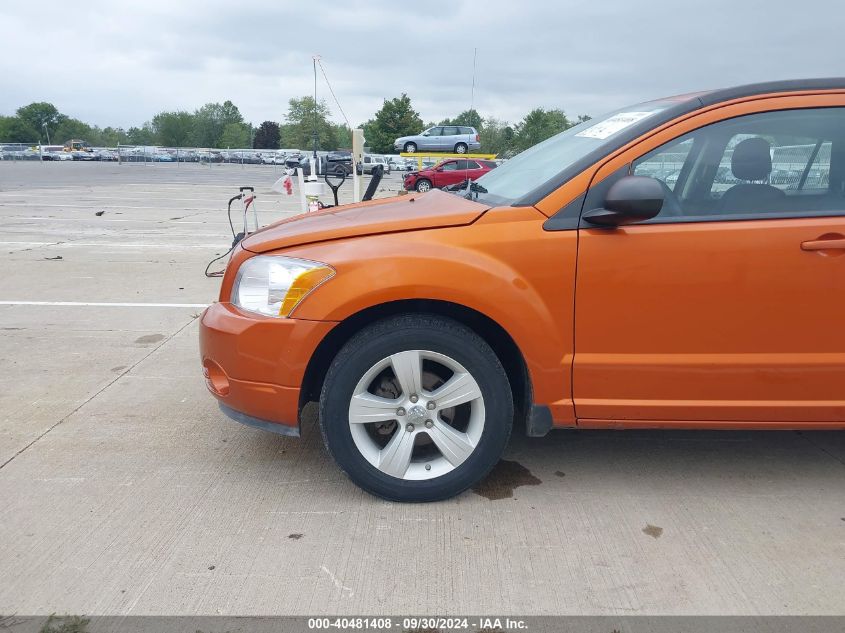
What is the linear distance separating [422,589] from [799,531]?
5.21ft

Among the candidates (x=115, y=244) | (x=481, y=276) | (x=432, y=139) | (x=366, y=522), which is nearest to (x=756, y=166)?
(x=481, y=276)

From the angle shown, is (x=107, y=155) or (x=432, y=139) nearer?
(x=432, y=139)

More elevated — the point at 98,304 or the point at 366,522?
the point at 98,304

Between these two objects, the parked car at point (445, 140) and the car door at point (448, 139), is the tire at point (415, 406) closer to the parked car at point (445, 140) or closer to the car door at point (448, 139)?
the parked car at point (445, 140)

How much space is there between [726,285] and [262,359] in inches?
76.6

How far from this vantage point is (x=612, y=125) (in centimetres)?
325

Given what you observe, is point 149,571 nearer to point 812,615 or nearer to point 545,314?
point 545,314

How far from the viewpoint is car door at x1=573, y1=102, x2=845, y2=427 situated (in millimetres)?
2764

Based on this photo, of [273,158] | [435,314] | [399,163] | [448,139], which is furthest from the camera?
[273,158]

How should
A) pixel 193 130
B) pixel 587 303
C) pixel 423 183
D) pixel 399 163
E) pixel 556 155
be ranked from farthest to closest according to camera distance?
pixel 193 130 < pixel 399 163 < pixel 423 183 < pixel 556 155 < pixel 587 303

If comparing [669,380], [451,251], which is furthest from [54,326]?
[669,380]

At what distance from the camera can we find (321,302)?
A: 2812mm

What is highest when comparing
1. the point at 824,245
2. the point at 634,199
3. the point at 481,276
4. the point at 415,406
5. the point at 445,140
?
the point at 445,140

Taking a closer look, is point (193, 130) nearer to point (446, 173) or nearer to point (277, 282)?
point (446, 173)
